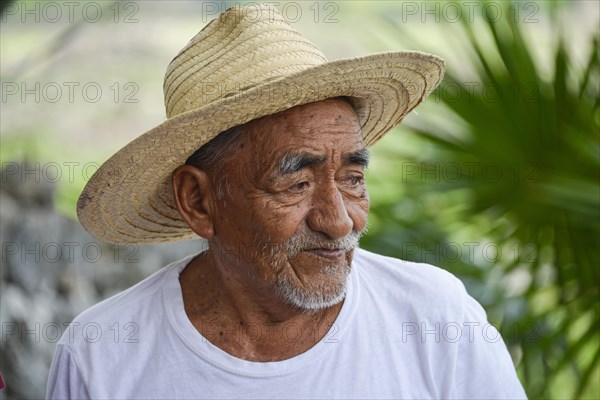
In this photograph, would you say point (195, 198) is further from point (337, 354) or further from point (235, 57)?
point (337, 354)


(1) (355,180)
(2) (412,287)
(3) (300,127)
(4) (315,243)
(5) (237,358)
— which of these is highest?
(3) (300,127)

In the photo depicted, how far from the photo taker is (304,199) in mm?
2232

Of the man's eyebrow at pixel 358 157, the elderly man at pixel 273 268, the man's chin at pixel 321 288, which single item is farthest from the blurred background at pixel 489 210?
the man's chin at pixel 321 288

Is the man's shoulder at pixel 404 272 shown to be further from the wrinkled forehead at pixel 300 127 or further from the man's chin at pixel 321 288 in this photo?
the wrinkled forehead at pixel 300 127

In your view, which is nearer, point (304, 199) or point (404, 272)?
point (304, 199)

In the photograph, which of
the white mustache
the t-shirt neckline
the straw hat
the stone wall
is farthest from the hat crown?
the stone wall

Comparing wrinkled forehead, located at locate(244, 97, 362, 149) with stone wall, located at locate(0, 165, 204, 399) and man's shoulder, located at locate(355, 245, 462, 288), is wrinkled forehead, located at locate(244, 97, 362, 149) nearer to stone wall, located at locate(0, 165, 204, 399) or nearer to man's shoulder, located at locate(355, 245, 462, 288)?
man's shoulder, located at locate(355, 245, 462, 288)

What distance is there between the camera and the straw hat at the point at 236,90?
2.17 metres

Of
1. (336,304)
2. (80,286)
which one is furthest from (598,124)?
(80,286)

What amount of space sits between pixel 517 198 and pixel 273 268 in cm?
171

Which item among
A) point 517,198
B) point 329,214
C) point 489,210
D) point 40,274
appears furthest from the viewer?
point 40,274

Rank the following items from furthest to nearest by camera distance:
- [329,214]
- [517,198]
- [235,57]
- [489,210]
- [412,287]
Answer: [489,210], [517,198], [412,287], [235,57], [329,214]

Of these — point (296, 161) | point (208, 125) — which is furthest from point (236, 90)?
point (296, 161)

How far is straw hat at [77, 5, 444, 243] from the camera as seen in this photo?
2.17 meters
